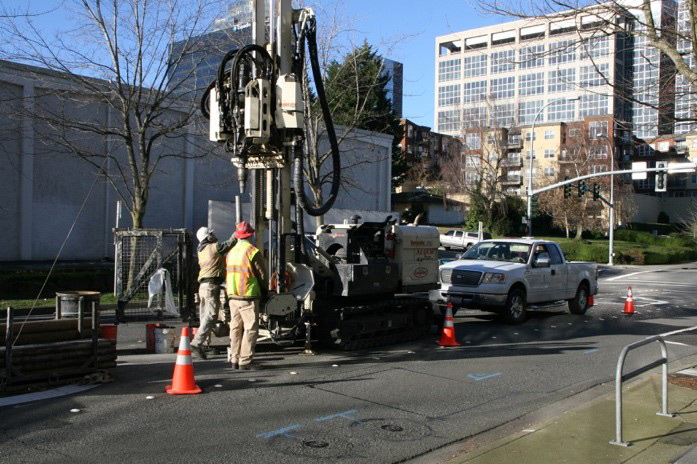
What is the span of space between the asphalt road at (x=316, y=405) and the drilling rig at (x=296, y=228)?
603 millimetres

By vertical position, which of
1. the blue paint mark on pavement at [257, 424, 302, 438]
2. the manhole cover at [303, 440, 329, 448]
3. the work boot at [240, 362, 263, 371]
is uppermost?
the work boot at [240, 362, 263, 371]

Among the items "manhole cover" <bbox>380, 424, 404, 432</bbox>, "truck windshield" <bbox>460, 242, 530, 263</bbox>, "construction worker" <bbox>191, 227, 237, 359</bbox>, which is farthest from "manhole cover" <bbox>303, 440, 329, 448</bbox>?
"truck windshield" <bbox>460, 242, 530, 263</bbox>

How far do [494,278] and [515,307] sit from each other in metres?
0.90

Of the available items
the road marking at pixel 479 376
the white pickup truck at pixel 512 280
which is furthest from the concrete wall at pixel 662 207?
the road marking at pixel 479 376

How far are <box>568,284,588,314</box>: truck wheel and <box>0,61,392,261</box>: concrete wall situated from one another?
29.5 feet

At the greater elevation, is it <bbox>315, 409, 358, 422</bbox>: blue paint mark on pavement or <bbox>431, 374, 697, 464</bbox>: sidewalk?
<bbox>315, 409, 358, 422</bbox>: blue paint mark on pavement

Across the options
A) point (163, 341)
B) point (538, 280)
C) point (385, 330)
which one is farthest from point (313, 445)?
point (538, 280)

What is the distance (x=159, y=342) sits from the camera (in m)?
10.1

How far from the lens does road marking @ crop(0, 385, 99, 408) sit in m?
7.03

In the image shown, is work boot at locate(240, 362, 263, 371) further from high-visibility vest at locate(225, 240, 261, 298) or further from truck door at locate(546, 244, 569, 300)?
truck door at locate(546, 244, 569, 300)

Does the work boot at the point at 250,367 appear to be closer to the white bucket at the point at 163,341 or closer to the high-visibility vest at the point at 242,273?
the high-visibility vest at the point at 242,273

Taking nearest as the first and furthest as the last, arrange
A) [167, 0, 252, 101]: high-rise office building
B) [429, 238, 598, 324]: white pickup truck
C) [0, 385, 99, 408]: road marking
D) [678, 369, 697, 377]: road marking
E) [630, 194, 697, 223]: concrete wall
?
1. [0, 385, 99, 408]: road marking
2. [678, 369, 697, 377]: road marking
3. [429, 238, 598, 324]: white pickup truck
4. [167, 0, 252, 101]: high-rise office building
5. [630, 194, 697, 223]: concrete wall

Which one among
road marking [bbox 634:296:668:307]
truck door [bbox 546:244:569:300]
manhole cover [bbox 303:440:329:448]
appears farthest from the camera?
road marking [bbox 634:296:668:307]

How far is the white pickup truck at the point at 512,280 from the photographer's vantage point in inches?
570
